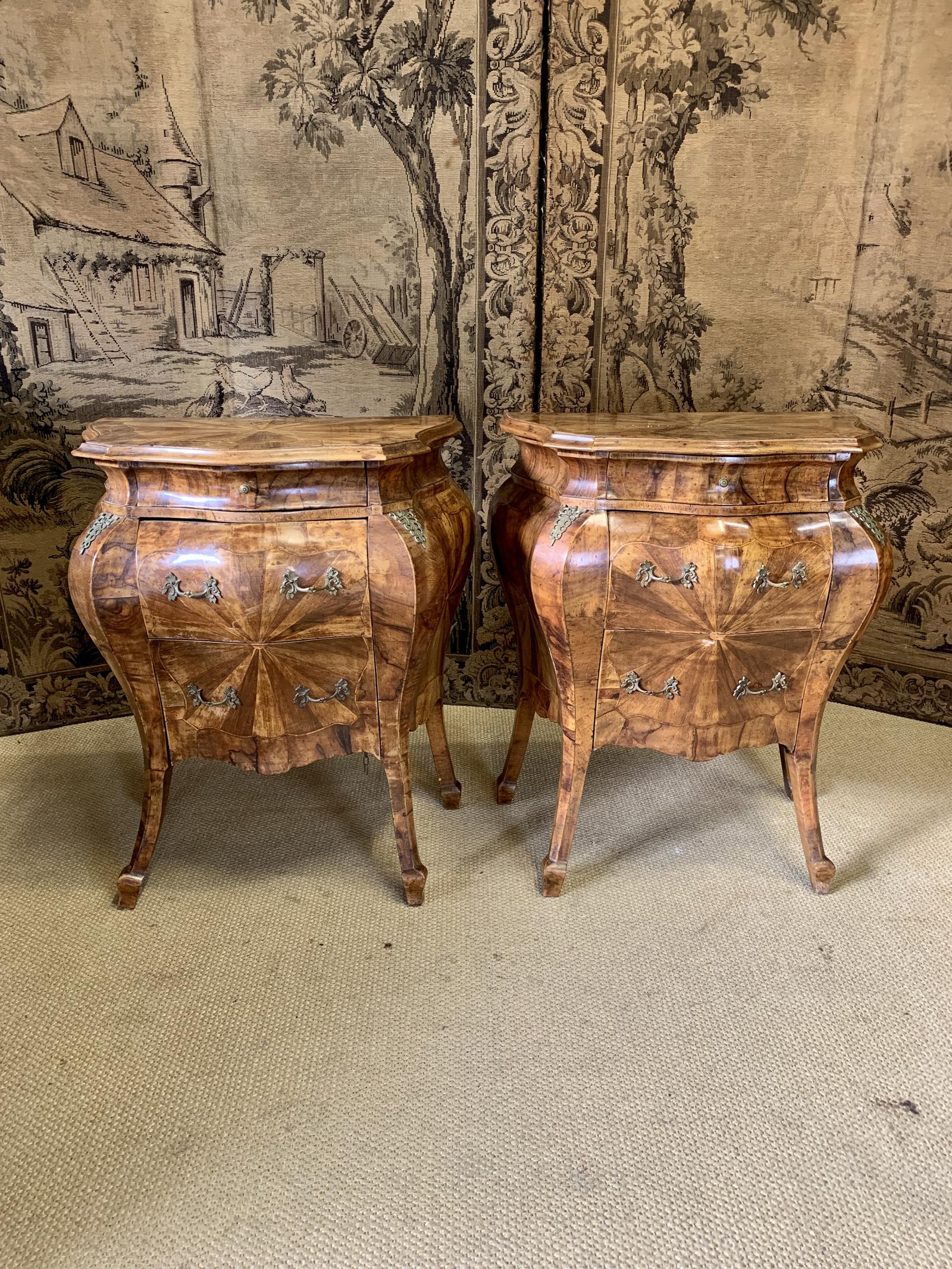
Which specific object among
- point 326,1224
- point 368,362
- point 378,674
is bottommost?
point 326,1224

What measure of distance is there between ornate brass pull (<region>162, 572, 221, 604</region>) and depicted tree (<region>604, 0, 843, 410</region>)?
1.57 meters

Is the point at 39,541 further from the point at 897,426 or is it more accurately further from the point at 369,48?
the point at 897,426

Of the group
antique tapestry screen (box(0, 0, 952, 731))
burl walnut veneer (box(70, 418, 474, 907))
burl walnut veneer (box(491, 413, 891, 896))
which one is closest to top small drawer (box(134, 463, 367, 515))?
burl walnut veneer (box(70, 418, 474, 907))

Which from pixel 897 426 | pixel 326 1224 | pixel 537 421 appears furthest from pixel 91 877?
pixel 897 426

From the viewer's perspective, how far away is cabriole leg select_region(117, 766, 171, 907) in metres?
1.97

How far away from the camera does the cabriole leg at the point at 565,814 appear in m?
2.00

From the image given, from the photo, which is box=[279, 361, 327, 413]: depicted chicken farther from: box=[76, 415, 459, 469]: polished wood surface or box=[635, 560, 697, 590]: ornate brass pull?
box=[635, 560, 697, 590]: ornate brass pull

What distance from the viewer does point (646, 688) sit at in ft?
6.27

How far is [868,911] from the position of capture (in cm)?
200

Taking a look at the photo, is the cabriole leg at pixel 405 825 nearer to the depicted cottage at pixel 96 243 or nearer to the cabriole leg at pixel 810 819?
the cabriole leg at pixel 810 819

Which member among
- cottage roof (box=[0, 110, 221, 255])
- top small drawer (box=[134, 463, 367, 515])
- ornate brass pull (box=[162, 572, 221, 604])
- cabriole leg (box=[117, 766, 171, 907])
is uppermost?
cottage roof (box=[0, 110, 221, 255])

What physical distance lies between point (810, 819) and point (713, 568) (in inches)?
27.2

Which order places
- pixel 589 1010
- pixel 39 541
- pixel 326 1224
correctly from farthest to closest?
pixel 39 541, pixel 589 1010, pixel 326 1224

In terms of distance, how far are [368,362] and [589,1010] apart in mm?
1936
